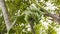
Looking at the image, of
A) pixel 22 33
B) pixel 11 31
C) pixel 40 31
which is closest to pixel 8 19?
pixel 11 31

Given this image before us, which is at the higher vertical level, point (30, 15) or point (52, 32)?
point (30, 15)

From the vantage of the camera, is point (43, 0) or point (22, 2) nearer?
point (22, 2)

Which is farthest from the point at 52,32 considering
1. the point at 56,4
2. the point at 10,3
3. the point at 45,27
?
the point at 10,3

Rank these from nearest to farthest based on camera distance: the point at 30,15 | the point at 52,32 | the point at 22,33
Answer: the point at 30,15 < the point at 22,33 < the point at 52,32

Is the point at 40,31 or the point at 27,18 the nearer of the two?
the point at 27,18

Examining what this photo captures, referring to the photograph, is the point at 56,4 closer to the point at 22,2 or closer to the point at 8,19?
the point at 22,2

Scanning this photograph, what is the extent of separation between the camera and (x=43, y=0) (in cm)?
104

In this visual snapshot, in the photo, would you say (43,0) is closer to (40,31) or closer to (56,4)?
(56,4)

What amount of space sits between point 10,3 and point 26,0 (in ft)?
0.33

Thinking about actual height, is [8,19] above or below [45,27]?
above

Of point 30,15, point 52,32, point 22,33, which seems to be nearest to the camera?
point 30,15

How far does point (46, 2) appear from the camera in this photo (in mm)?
1054

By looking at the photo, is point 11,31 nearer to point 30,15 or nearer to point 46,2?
point 30,15

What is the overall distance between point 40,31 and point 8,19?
0.38 metres
